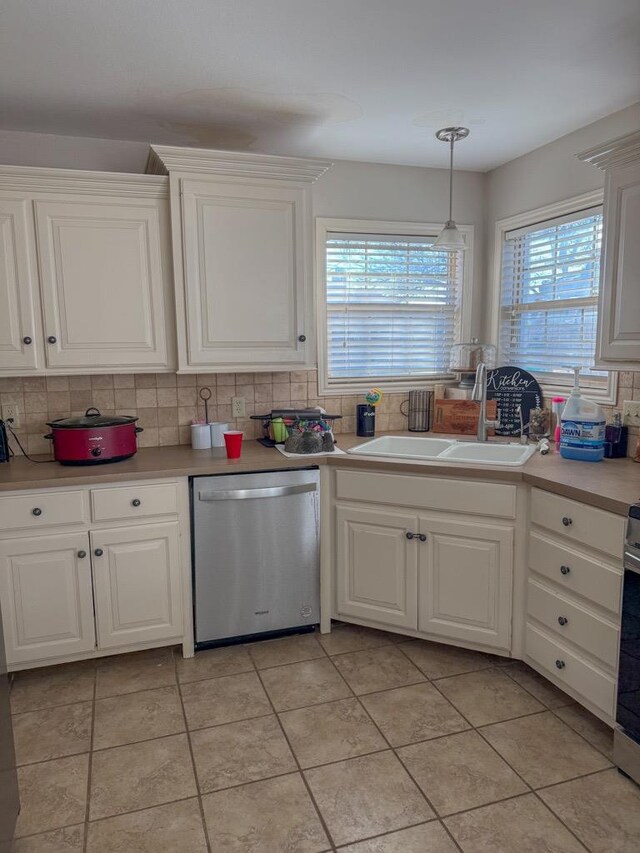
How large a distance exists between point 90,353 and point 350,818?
2.03 metres

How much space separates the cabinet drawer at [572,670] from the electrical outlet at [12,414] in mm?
2443

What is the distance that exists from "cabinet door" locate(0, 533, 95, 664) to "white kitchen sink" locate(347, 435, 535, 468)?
1.29 meters

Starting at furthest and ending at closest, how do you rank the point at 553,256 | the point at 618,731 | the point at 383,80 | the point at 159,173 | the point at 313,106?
the point at 553,256 < the point at 159,173 < the point at 313,106 < the point at 383,80 < the point at 618,731

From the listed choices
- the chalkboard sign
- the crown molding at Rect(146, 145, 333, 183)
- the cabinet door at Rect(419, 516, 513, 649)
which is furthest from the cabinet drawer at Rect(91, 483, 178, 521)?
the chalkboard sign

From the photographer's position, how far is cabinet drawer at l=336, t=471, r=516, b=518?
241 cm

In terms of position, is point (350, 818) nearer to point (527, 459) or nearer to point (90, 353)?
point (527, 459)

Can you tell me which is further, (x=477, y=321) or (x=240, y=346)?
(x=477, y=321)

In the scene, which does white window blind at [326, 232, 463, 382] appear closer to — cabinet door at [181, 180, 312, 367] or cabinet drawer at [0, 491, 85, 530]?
cabinet door at [181, 180, 312, 367]

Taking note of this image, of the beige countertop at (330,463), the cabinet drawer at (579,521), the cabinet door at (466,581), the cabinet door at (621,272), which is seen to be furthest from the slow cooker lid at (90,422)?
the cabinet door at (621,272)

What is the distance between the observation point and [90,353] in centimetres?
263

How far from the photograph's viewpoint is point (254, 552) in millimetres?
2668

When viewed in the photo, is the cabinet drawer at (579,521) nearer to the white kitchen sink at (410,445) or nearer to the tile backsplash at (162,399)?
the white kitchen sink at (410,445)

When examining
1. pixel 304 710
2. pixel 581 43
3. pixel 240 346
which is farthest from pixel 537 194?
pixel 304 710

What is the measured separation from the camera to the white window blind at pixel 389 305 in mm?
3332
